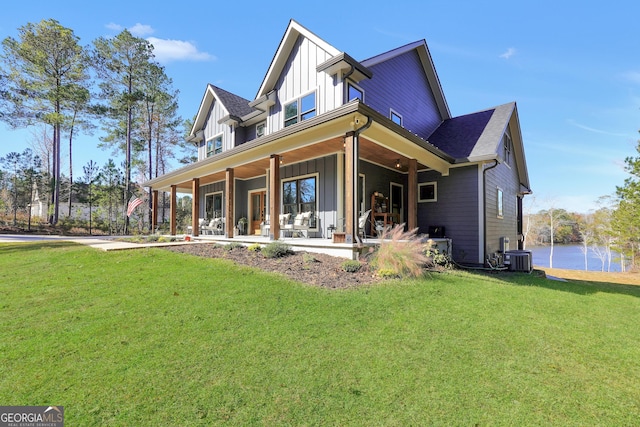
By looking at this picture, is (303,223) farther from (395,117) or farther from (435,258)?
(395,117)

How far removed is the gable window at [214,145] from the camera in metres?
15.0

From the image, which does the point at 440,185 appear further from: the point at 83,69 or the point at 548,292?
the point at 83,69

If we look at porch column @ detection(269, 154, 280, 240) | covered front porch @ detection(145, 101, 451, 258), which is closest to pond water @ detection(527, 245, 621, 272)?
covered front porch @ detection(145, 101, 451, 258)

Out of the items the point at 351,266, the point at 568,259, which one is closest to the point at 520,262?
the point at 351,266

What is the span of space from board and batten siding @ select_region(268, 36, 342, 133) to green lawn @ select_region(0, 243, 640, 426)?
6892 mm

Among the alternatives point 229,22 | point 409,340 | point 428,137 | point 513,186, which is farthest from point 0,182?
point 513,186

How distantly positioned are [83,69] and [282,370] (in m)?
28.3

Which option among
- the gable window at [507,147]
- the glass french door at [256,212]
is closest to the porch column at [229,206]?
the glass french door at [256,212]

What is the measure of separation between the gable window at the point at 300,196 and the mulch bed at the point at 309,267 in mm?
3068

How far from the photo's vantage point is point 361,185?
9586 millimetres

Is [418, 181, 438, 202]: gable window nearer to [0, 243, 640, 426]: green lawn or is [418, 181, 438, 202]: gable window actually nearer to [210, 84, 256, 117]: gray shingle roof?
[0, 243, 640, 426]: green lawn

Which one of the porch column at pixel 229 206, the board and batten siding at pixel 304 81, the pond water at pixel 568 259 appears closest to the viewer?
the board and batten siding at pixel 304 81

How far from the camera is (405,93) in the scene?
11547 mm

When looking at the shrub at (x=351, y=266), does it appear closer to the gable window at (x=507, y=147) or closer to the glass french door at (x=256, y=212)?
the glass french door at (x=256, y=212)
